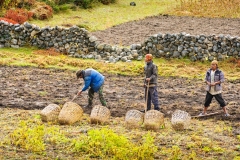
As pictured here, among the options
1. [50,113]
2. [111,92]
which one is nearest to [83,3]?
[111,92]

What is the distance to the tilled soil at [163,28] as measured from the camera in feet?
93.1

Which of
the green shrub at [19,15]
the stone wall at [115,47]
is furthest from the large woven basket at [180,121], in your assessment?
the green shrub at [19,15]

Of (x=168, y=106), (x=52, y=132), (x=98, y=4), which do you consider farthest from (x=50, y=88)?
(x=98, y=4)

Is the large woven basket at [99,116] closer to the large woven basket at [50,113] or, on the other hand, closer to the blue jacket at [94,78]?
the large woven basket at [50,113]

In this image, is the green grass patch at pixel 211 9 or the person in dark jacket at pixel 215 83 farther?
the green grass patch at pixel 211 9

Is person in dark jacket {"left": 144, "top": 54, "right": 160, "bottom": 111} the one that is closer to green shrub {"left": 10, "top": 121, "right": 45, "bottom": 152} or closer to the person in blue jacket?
the person in blue jacket

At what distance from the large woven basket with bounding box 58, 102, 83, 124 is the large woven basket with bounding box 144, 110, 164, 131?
6.44 ft

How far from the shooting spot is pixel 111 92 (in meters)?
18.5

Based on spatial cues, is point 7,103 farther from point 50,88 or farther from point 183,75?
point 183,75

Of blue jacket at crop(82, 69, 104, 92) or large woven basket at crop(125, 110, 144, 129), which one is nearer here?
A: large woven basket at crop(125, 110, 144, 129)

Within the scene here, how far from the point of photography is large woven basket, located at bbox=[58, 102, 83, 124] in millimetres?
14250

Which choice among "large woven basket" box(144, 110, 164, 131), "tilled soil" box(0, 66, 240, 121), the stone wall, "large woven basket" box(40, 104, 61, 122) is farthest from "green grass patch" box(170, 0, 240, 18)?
"large woven basket" box(40, 104, 61, 122)

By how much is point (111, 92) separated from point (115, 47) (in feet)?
21.5

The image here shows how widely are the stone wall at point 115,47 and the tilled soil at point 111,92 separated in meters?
2.97
